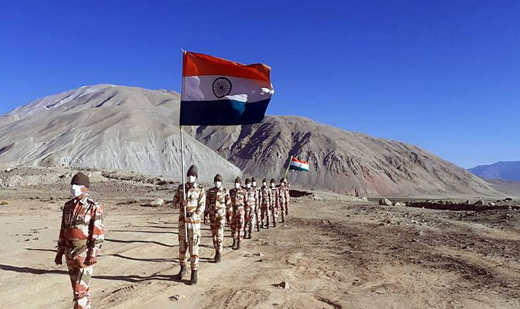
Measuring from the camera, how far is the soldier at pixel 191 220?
7.80m

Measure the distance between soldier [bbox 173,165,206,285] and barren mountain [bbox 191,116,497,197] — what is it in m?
97.1

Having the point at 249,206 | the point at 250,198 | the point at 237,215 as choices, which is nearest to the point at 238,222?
the point at 237,215

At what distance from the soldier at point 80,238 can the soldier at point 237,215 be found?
6.92 metres

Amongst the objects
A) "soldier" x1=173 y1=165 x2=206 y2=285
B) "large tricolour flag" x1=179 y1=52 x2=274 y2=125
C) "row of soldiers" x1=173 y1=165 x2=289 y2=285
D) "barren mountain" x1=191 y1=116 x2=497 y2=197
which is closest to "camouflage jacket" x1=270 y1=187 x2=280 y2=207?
"row of soldiers" x1=173 y1=165 x2=289 y2=285

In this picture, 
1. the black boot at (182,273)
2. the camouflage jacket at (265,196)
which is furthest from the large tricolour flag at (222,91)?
the camouflage jacket at (265,196)

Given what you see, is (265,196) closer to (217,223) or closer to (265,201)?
(265,201)

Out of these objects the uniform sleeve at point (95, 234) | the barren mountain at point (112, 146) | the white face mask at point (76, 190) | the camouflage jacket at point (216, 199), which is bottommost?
the uniform sleeve at point (95, 234)

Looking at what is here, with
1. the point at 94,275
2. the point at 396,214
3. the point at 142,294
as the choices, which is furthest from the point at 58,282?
the point at 396,214

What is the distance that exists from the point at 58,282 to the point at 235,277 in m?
3.39

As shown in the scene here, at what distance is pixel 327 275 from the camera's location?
8961 millimetres

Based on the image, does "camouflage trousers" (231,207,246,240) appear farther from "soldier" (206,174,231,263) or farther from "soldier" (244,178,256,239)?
"soldier" (206,174,231,263)

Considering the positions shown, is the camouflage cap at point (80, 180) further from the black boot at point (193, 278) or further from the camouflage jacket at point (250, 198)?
the camouflage jacket at point (250, 198)

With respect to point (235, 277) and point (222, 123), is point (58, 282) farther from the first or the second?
point (222, 123)

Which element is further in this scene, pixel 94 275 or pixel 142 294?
pixel 94 275
